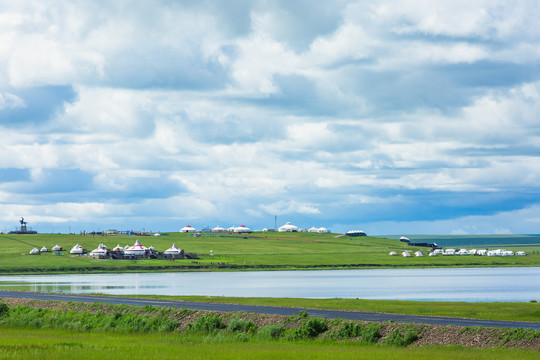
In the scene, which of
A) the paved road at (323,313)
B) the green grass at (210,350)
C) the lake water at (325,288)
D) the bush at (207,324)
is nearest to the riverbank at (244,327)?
the bush at (207,324)

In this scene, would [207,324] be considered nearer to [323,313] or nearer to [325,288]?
[323,313]

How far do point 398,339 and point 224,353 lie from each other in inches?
470

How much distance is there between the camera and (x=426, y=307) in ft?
219

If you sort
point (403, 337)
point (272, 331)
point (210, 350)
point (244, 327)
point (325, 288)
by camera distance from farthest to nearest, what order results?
point (325, 288), point (244, 327), point (272, 331), point (403, 337), point (210, 350)

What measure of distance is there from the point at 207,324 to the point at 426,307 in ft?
Answer: 72.1

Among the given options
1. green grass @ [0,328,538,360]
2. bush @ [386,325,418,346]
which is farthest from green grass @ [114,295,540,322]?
green grass @ [0,328,538,360]

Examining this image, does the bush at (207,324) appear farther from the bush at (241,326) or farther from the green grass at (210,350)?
the green grass at (210,350)

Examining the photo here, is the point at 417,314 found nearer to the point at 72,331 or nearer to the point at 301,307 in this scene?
the point at 301,307

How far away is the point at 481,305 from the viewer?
69812 millimetres

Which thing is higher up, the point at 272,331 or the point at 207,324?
the point at 207,324

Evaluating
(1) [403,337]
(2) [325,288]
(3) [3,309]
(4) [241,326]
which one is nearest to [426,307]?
(4) [241,326]

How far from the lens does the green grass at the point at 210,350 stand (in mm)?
37500

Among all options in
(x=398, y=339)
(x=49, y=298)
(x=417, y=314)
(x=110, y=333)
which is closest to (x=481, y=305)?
(x=417, y=314)

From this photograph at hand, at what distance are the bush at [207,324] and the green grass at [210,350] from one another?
168 inches
